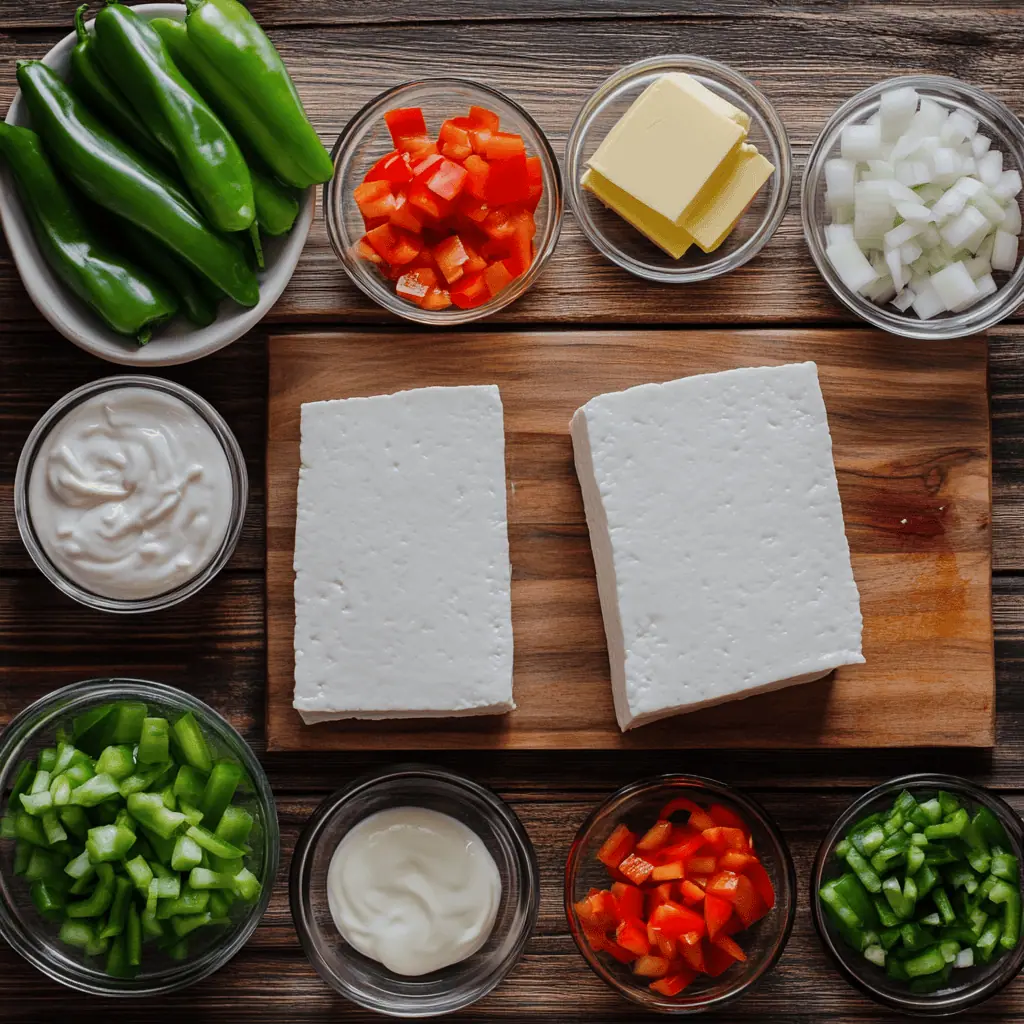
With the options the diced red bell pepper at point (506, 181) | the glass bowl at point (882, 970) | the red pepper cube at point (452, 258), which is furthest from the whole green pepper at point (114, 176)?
the glass bowl at point (882, 970)

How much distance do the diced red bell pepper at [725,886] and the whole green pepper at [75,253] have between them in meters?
1.52

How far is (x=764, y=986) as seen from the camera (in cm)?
237

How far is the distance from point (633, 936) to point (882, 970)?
53cm

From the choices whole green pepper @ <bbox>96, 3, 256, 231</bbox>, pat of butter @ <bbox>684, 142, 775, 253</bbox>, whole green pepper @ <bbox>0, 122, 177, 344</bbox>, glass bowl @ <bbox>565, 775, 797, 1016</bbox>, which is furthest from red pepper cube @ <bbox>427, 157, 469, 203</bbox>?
glass bowl @ <bbox>565, 775, 797, 1016</bbox>

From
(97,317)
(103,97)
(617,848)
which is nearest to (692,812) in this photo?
(617,848)

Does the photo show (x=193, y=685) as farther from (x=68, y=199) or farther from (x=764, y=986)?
(x=764, y=986)

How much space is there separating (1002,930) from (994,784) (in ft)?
0.99

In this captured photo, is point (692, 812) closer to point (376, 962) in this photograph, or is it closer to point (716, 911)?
point (716, 911)

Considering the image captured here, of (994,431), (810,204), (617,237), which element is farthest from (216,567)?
(994,431)

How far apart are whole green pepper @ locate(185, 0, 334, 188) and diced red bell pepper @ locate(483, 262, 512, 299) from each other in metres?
0.36

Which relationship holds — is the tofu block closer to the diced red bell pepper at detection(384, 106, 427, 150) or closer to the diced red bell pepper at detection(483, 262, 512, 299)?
the diced red bell pepper at detection(483, 262, 512, 299)

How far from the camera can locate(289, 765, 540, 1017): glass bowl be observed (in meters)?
2.24

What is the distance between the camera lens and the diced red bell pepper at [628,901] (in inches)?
87.2

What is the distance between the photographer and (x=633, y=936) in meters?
2.19
